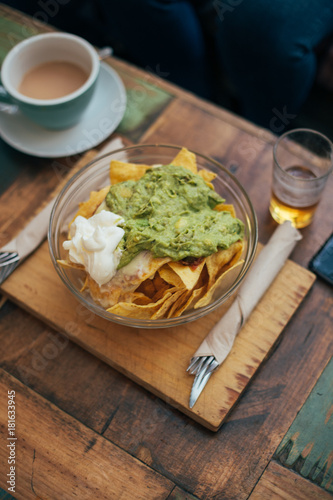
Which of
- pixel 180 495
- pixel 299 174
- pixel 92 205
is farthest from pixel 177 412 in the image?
pixel 299 174

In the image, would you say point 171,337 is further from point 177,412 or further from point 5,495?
point 5,495

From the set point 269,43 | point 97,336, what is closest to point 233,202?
point 97,336

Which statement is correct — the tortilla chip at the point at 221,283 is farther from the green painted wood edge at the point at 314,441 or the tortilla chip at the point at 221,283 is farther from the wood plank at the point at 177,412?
the green painted wood edge at the point at 314,441

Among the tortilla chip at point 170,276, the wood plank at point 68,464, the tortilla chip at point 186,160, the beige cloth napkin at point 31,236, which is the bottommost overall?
the wood plank at point 68,464

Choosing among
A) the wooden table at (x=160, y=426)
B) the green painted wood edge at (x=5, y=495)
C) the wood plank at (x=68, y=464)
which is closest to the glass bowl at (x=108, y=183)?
the wooden table at (x=160, y=426)

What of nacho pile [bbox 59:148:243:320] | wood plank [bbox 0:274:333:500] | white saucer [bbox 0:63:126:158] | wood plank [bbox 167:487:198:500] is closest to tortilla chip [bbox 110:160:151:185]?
nacho pile [bbox 59:148:243:320]
